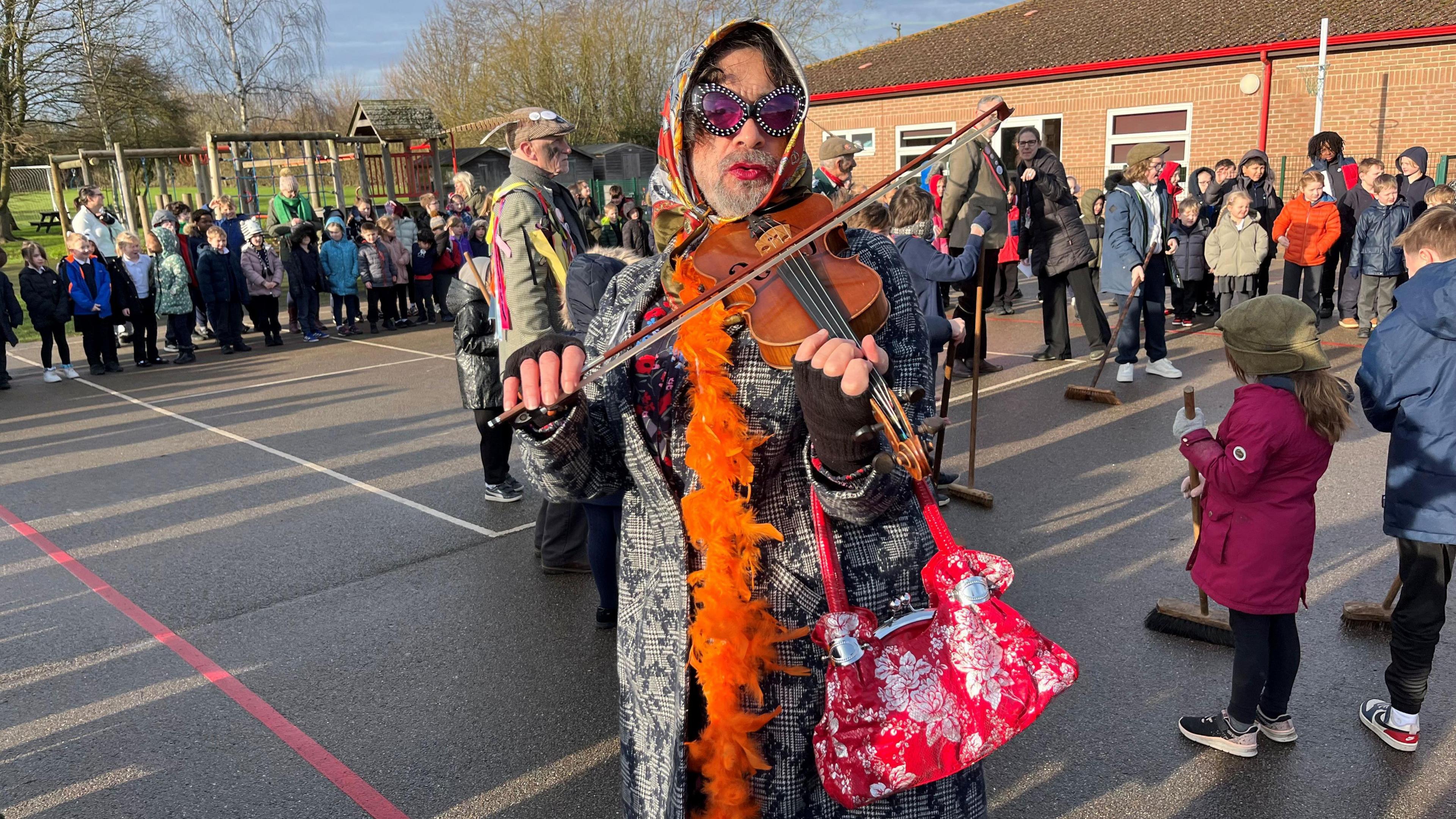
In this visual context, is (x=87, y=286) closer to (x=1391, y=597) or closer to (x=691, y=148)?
(x=691, y=148)

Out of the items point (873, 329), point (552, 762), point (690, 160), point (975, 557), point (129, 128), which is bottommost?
point (552, 762)

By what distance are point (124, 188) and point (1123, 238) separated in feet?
55.7

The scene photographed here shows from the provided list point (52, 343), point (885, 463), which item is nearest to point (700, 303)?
point (885, 463)

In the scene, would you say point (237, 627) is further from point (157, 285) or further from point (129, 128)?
point (129, 128)

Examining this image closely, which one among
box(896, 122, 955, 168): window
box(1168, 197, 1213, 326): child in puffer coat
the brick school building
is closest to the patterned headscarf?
box(1168, 197, 1213, 326): child in puffer coat

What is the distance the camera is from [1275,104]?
1942 cm

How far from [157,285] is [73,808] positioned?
1012 centimetres

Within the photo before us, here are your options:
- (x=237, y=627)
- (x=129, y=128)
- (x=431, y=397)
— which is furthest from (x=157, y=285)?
(x=129, y=128)

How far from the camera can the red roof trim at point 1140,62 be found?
17805 millimetres

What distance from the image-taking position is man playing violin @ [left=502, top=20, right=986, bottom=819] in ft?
5.64

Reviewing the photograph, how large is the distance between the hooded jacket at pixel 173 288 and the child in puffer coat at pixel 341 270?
6.30ft

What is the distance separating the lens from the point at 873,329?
1.73 meters

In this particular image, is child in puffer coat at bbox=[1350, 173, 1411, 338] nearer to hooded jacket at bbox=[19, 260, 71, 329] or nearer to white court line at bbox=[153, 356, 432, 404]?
white court line at bbox=[153, 356, 432, 404]

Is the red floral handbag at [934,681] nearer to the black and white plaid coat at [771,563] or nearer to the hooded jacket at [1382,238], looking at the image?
the black and white plaid coat at [771,563]
